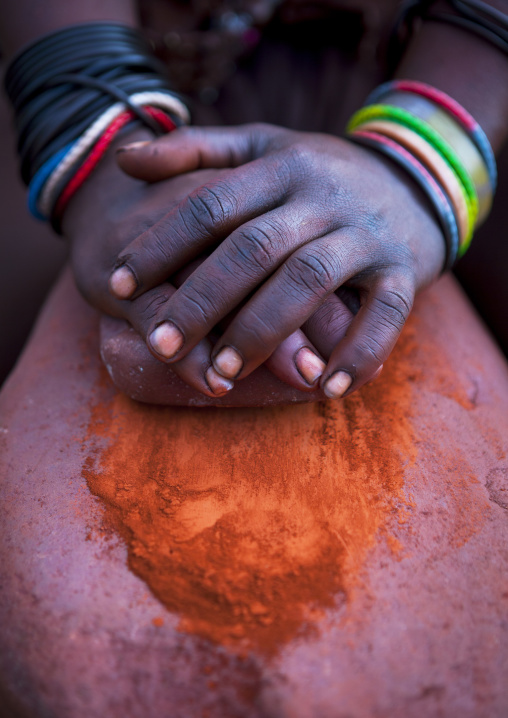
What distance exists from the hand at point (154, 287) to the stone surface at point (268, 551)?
120 mm

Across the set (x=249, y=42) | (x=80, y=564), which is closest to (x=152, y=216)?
(x=80, y=564)

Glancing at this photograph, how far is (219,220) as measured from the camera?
0.73m

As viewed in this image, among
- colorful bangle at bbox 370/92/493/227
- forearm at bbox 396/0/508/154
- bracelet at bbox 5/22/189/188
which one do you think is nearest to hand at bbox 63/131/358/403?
bracelet at bbox 5/22/189/188

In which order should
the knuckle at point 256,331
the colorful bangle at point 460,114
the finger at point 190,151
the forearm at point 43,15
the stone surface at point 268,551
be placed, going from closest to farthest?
the stone surface at point 268,551 < the knuckle at point 256,331 < the finger at point 190,151 < the colorful bangle at point 460,114 < the forearm at point 43,15

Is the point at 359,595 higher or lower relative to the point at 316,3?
lower

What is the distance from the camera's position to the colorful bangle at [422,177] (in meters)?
0.89

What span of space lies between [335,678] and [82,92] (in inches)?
42.0

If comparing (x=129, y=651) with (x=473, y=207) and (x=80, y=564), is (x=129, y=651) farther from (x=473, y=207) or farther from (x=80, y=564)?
(x=473, y=207)

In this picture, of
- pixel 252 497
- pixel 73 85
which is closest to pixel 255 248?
pixel 252 497

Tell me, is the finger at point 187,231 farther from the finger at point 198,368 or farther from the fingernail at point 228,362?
the fingernail at point 228,362

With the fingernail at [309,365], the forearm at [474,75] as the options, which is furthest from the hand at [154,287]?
the forearm at [474,75]

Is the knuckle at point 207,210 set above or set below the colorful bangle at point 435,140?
below

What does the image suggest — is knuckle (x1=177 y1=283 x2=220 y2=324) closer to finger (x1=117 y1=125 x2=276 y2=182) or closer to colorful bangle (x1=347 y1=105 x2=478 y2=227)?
finger (x1=117 y1=125 x2=276 y2=182)

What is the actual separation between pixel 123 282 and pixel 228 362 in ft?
0.68
